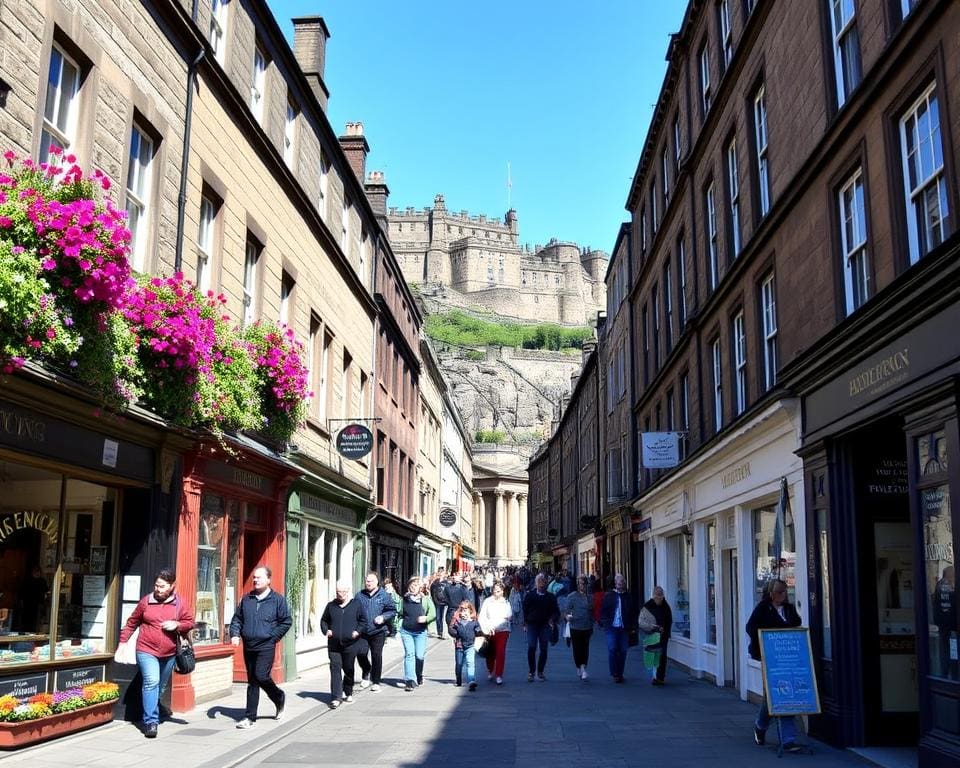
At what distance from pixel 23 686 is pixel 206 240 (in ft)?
22.4

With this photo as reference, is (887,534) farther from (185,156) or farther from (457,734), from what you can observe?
(185,156)

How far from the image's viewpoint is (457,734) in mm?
11766

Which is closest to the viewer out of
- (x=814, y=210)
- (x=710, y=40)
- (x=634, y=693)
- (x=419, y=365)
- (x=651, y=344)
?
(x=814, y=210)

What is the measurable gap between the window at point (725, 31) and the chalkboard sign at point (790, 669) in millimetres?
11130

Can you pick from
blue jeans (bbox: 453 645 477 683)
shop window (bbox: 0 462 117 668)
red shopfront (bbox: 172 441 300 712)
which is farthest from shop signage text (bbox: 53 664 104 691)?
blue jeans (bbox: 453 645 477 683)

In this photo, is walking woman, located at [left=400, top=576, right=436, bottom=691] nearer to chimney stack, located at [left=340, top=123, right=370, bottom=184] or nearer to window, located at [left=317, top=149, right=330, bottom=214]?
window, located at [left=317, top=149, right=330, bottom=214]

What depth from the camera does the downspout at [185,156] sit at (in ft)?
42.6

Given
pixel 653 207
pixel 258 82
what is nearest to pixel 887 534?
pixel 258 82

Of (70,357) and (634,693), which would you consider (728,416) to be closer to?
(634,693)

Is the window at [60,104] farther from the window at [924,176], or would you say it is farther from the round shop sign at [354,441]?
the round shop sign at [354,441]

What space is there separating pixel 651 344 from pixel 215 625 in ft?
54.7

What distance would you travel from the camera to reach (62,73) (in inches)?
408

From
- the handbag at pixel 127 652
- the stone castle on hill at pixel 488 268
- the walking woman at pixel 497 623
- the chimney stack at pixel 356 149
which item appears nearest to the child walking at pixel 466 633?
the walking woman at pixel 497 623

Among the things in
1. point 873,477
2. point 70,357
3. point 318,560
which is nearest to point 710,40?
point 873,477
